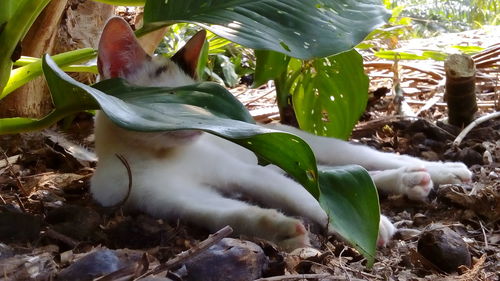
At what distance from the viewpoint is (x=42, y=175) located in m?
1.50

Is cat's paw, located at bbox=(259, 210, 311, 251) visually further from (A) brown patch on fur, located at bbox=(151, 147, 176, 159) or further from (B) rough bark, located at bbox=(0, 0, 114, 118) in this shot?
(B) rough bark, located at bbox=(0, 0, 114, 118)

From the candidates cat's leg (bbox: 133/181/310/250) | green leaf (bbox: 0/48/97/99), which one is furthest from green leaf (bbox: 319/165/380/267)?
green leaf (bbox: 0/48/97/99)

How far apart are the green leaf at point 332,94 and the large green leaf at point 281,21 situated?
1.96 feet

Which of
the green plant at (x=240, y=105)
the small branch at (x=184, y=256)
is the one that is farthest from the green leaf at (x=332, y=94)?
the small branch at (x=184, y=256)

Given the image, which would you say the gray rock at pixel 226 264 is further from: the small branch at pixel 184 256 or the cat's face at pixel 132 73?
the cat's face at pixel 132 73

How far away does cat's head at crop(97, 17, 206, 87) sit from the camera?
1.27 m

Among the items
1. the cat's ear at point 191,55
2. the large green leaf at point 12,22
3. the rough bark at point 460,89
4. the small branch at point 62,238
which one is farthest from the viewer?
the rough bark at point 460,89

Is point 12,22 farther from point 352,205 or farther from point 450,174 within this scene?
point 450,174

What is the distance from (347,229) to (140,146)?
682mm

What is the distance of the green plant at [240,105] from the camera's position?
0.72 meters

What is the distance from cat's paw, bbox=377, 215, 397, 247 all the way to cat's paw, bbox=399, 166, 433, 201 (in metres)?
0.27

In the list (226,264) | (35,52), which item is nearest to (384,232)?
(226,264)

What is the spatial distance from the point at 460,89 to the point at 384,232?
0.92 metres

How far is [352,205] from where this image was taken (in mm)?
771
